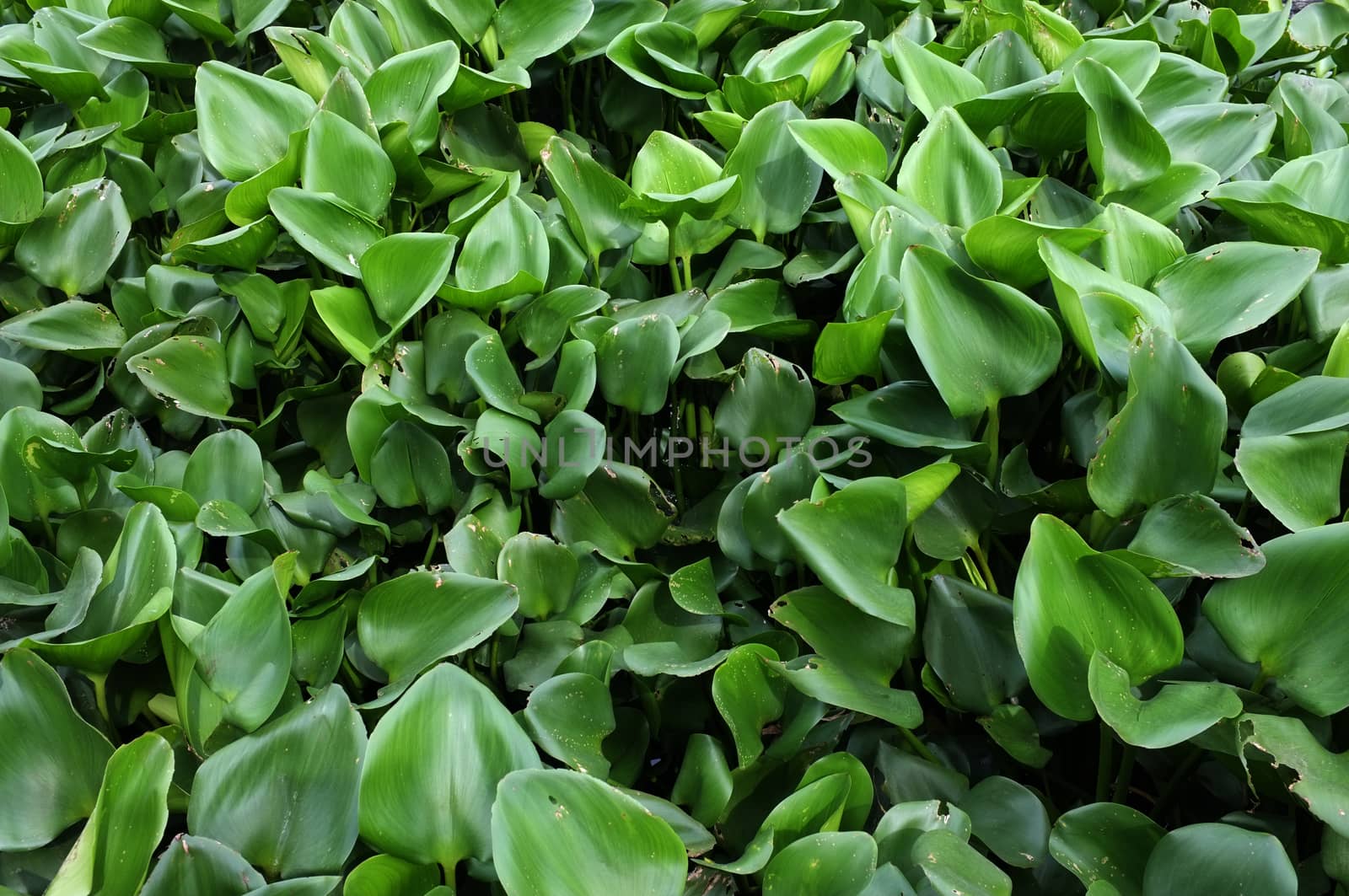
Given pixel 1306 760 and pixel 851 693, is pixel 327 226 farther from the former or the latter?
pixel 1306 760

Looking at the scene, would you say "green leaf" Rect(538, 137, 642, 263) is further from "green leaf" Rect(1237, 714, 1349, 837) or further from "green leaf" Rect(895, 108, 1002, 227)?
"green leaf" Rect(1237, 714, 1349, 837)

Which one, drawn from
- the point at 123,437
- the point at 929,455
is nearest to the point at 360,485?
the point at 123,437

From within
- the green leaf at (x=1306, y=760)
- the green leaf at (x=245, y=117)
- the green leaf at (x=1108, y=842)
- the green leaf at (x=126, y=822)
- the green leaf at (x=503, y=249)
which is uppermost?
the green leaf at (x=245, y=117)

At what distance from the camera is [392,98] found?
42.1 inches

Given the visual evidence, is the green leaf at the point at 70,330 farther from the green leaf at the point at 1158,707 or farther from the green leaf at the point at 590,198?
the green leaf at the point at 1158,707

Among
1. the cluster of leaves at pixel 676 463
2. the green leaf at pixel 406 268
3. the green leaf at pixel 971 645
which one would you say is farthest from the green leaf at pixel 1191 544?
the green leaf at pixel 406 268

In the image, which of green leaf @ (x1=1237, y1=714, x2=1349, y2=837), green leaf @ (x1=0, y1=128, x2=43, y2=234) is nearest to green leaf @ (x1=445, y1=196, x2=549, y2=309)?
green leaf @ (x1=0, y1=128, x2=43, y2=234)

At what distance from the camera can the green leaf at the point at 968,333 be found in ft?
2.45

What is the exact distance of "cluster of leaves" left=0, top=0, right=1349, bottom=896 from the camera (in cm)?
61

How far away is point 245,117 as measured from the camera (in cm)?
104

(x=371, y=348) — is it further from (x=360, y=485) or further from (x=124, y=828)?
(x=124, y=828)

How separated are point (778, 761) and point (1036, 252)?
17.0 inches

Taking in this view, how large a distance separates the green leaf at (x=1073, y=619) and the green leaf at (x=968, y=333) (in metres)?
0.17

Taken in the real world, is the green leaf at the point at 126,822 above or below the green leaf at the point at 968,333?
below
